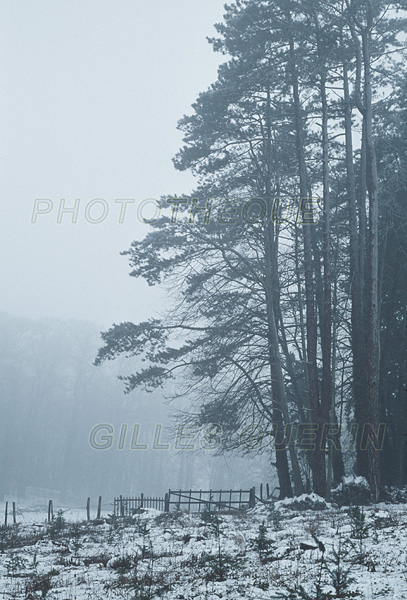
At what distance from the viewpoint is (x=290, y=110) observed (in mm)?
17516

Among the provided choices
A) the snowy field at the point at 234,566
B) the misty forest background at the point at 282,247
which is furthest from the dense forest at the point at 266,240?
the snowy field at the point at 234,566

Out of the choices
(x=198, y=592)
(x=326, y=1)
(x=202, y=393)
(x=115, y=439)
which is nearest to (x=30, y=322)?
(x=115, y=439)

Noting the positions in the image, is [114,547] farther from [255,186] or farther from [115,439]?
[115,439]

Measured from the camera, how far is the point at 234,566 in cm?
577

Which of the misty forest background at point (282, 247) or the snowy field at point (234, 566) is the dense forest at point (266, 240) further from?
the snowy field at point (234, 566)

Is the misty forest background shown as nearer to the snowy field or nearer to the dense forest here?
the dense forest

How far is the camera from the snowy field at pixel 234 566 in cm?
497

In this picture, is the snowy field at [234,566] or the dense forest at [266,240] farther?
the dense forest at [266,240]

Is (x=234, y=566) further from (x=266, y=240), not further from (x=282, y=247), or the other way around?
(x=282, y=247)

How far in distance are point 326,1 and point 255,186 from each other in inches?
215

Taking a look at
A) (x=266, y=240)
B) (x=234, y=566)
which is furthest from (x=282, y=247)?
(x=234, y=566)

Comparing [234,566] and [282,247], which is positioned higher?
[282,247]

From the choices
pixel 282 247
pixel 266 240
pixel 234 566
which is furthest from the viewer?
pixel 282 247

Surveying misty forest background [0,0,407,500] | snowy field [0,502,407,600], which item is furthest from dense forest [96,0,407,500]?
snowy field [0,502,407,600]
